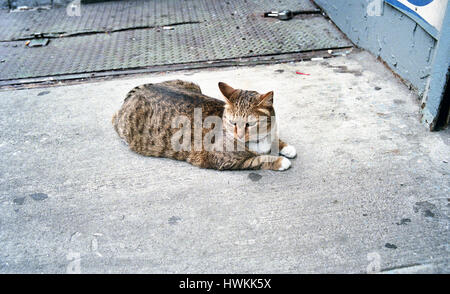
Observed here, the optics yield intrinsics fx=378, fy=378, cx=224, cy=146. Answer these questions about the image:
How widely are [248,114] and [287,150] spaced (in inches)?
19.7

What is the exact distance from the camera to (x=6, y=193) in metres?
2.86

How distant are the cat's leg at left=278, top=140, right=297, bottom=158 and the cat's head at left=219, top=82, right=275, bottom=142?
0.24 meters

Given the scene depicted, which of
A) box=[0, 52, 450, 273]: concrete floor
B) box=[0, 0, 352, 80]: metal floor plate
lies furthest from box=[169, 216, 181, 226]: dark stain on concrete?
box=[0, 0, 352, 80]: metal floor plate

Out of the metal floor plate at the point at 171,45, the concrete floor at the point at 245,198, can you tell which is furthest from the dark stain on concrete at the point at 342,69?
the metal floor plate at the point at 171,45

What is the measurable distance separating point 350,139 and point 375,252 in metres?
1.19

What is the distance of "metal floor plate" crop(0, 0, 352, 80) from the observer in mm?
4590

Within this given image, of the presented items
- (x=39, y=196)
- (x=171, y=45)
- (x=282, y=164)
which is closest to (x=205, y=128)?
(x=282, y=164)

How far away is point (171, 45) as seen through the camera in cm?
494

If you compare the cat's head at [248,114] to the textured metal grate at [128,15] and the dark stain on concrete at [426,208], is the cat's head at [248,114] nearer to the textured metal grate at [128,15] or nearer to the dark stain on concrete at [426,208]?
the dark stain on concrete at [426,208]

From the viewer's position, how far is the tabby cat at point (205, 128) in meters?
2.77

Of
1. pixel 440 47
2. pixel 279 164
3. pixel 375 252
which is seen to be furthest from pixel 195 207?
pixel 440 47

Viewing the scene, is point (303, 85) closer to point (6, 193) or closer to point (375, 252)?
point (375, 252)

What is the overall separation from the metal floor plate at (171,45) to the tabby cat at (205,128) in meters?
1.50

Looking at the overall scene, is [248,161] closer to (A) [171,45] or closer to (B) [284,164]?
(B) [284,164]
